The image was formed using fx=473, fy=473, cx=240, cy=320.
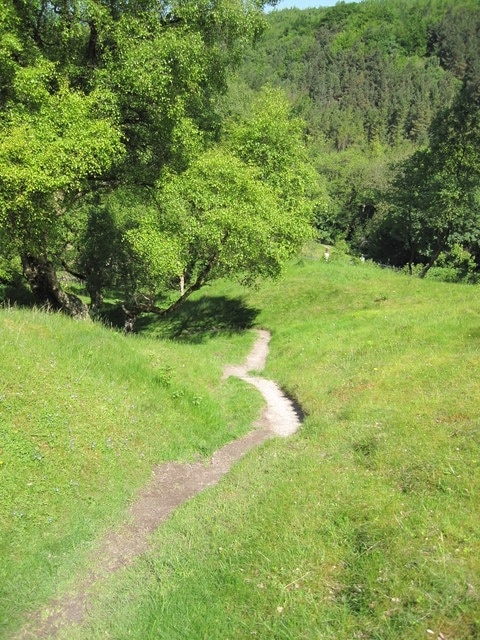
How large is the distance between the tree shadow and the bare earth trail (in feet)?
30.7

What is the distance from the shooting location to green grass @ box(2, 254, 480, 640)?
17.3 feet

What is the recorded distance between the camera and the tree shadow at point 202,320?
79.3 ft

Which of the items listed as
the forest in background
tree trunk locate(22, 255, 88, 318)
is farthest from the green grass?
the forest in background

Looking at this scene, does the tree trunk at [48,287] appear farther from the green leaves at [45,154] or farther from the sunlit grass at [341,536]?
the sunlit grass at [341,536]

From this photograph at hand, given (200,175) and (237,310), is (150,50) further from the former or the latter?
(237,310)

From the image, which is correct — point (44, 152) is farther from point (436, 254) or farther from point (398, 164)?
point (398, 164)

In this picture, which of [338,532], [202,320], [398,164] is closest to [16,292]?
[202,320]

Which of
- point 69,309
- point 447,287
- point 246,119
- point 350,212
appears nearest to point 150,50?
point 69,309

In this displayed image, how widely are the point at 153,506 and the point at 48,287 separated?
11903 millimetres

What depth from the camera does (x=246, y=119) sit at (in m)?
25.1

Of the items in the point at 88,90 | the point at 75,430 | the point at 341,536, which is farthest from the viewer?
the point at 88,90

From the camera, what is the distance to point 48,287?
18.1 meters

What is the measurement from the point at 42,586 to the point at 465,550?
5522 mm

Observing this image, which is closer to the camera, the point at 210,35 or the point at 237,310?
the point at 210,35
